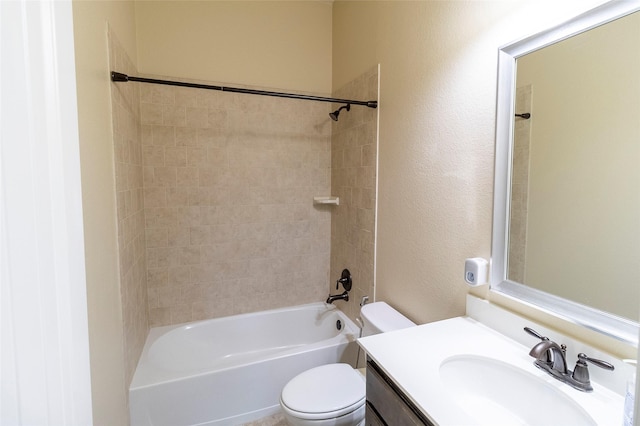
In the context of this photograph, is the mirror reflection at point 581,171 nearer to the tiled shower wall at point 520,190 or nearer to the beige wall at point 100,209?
the tiled shower wall at point 520,190

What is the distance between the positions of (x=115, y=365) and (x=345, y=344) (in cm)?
131

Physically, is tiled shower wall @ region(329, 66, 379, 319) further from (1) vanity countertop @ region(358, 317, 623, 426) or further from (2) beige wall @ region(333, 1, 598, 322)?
(1) vanity countertop @ region(358, 317, 623, 426)

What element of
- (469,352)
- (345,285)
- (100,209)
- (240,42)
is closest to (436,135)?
(469,352)

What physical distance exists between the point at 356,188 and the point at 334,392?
1.30m

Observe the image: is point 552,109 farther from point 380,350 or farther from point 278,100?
point 278,100

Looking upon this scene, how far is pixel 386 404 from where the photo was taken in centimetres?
92

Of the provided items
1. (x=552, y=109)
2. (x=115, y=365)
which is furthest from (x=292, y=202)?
(x=552, y=109)

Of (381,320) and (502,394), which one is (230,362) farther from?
(502,394)

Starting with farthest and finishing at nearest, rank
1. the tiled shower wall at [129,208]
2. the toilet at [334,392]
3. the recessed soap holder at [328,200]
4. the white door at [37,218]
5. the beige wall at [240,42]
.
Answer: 1. the recessed soap holder at [328,200]
2. the beige wall at [240,42]
3. the tiled shower wall at [129,208]
4. the toilet at [334,392]
5. the white door at [37,218]

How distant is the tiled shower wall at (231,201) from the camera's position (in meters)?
2.15

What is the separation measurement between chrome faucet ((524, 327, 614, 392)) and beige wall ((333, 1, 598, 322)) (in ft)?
1.30

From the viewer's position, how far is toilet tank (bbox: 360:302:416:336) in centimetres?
151

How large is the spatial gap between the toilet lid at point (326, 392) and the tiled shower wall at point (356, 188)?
0.57m

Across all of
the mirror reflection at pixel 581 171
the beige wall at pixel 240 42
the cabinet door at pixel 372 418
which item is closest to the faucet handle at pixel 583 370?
the mirror reflection at pixel 581 171
